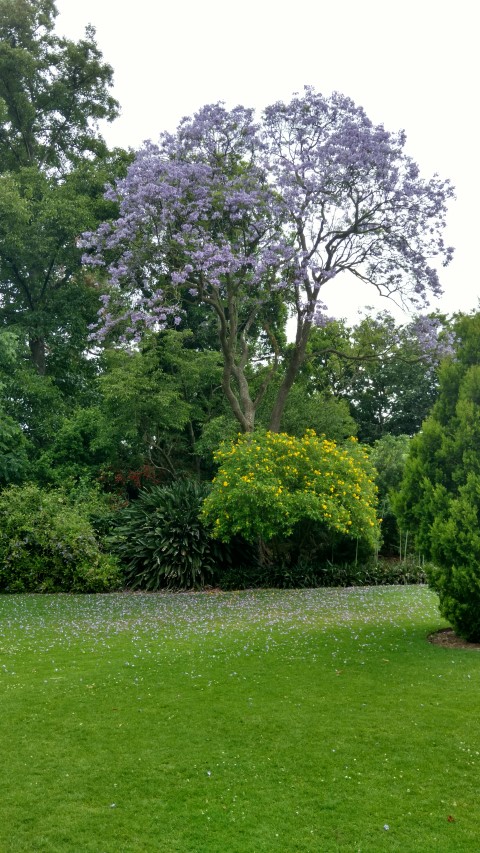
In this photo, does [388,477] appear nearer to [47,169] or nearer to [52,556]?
[52,556]

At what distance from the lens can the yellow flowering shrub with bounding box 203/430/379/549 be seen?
42.8 ft

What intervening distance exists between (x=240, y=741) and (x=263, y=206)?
12.6 m

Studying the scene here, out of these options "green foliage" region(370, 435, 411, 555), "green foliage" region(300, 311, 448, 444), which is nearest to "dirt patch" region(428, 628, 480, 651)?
"green foliage" region(370, 435, 411, 555)

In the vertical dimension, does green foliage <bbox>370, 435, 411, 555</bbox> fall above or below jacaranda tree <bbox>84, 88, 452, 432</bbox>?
below

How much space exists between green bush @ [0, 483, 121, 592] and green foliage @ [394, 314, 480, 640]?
780 centimetres

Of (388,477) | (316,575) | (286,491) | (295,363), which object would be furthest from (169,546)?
(388,477)

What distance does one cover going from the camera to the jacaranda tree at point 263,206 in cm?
1491

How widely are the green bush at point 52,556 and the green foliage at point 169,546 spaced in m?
0.50

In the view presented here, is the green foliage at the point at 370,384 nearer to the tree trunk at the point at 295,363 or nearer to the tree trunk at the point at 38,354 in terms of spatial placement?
the tree trunk at the point at 295,363

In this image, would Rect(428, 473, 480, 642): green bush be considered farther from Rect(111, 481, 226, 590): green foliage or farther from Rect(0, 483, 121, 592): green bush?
Rect(0, 483, 121, 592): green bush

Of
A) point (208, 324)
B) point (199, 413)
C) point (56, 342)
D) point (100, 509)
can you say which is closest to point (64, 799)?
point (100, 509)

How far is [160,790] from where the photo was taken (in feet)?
14.1

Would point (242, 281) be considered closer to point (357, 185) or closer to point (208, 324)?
point (357, 185)

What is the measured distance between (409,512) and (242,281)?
367 inches
